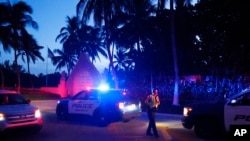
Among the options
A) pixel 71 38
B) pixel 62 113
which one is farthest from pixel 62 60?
pixel 62 113

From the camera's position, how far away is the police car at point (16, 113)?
11344 millimetres

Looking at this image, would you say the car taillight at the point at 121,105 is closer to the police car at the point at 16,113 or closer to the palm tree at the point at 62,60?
the police car at the point at 16,113

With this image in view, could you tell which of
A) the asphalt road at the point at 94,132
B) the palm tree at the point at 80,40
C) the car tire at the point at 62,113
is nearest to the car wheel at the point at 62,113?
the car tire at the point at 62,113

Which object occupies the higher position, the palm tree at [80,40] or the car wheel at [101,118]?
the palm tree at [80,40]

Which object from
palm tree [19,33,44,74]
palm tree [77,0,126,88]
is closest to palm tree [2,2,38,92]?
palm tree [19,33,44,74]

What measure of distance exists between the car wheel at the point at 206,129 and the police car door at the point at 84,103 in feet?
16.3

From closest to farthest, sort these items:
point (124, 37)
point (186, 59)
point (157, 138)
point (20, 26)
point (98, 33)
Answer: point (157, 138)
point (186, 59)
point (124, 37)
point (20, 26)
point (98, 33)

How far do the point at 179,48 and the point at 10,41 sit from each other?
21968 millimetres

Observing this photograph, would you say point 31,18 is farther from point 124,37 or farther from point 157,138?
point 157,138

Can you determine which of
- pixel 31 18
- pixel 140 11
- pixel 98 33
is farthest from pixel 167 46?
pixel 98 33

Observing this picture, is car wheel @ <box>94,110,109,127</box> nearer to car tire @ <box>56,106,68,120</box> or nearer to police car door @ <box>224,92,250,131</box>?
car tire @ <box>56,106,68,120</box>

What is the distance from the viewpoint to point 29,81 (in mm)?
63656

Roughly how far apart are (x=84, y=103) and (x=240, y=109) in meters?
7.45

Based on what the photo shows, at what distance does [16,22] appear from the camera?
43.7 meters
